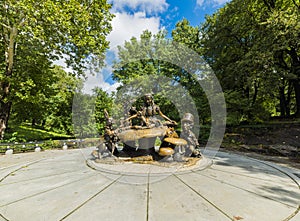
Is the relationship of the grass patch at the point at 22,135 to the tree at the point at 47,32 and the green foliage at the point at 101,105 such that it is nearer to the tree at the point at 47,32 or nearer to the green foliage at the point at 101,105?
the tree at the point at 47,32

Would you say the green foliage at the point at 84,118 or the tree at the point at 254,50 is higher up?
the tree at the point at 254,50

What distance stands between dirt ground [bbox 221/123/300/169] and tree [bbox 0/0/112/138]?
1219 centimetres

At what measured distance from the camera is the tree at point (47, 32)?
357 inches

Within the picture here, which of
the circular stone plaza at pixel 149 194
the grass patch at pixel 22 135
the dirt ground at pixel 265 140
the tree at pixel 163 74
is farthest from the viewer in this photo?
the tree at pixel 163 74

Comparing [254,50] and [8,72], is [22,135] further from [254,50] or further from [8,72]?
[254,50]

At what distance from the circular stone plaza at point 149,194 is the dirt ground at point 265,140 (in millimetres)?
4622

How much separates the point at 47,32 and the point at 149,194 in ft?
39.0

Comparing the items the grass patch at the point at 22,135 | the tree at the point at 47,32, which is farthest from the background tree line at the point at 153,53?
the grass patch at the point at 22,135

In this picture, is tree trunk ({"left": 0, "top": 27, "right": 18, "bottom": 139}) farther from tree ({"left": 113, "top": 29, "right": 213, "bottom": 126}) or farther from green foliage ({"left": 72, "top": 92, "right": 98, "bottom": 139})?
green foliage ({"left": 72, "top": 92, "right": 98, "bottom": 139})

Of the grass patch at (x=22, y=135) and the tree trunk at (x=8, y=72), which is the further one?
the grass patch at (x=22, y=135)

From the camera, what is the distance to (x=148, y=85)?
16.8m

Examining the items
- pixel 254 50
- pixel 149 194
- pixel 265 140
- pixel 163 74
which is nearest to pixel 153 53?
pixel 163 74

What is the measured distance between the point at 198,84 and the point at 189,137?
11562 millimetres

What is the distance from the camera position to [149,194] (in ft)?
10.8
